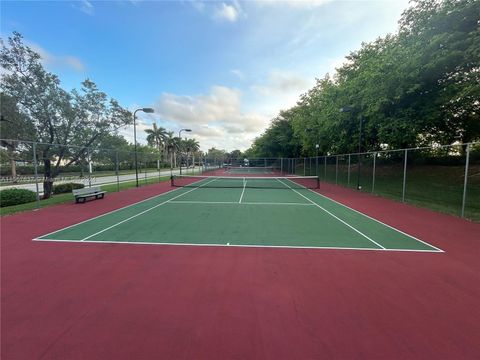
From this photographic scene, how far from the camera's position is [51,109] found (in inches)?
577

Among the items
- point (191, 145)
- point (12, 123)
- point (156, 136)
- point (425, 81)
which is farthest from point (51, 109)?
point (191, 145)

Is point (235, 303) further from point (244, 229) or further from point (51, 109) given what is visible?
point (51, 109)

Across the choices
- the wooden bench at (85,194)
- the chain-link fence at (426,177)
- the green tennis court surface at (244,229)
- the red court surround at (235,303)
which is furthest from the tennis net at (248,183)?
the red court surround at (235,303)

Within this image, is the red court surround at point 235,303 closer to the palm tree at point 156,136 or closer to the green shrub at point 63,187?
the green shrub at point 63,187

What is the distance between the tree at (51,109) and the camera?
1364cm

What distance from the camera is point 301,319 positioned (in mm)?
3295

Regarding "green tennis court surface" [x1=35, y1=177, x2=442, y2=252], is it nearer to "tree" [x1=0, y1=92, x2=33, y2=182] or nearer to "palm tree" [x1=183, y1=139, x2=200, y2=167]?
"tree" [x1=0, y1=92, x2=33, y2=182]

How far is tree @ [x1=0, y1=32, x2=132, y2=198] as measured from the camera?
13.6 m

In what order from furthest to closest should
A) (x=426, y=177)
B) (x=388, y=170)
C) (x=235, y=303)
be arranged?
(x=388, y=170), (x=426, y=177), (x=235, y=303)

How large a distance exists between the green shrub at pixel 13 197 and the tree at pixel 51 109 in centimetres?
188

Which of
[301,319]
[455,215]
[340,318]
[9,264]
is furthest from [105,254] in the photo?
[455,215]

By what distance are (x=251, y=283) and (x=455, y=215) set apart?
9.96m

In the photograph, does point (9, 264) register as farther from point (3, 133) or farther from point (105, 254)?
point (3, 133)

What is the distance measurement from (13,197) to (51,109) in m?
5.59
